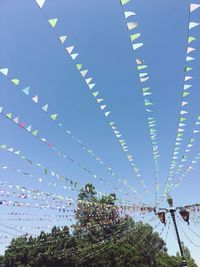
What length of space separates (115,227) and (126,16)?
35709mm

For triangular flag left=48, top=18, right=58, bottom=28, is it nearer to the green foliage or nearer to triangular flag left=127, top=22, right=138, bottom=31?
triangular flag left=127, top=22, right=138, bottom=31

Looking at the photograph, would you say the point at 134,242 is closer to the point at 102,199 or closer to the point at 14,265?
the point at 102,199

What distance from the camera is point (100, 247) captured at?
38.9 meters

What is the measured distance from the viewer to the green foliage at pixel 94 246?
37.5 metres

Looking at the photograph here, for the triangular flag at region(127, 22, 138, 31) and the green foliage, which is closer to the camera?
the triangular flag at region(127, 22, 138, 31)

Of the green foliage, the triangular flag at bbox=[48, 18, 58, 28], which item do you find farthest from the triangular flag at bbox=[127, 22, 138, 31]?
the green foliage

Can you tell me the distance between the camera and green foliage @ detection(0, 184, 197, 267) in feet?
123

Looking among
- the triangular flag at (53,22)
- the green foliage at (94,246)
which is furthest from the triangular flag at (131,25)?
the green foliage at (94,246)

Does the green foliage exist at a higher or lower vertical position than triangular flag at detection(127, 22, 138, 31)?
lower

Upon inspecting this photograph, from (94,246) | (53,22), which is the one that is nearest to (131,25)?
(53,22)

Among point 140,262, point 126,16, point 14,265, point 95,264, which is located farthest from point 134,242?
point 126,16

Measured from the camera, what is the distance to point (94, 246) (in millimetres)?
37688

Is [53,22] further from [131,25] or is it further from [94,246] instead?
[94,246]

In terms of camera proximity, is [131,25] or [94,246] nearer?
[131,25]
